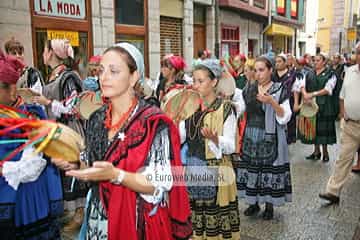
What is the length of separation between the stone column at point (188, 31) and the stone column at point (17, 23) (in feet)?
18.9

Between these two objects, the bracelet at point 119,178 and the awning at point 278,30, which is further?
the awning at point 278,30

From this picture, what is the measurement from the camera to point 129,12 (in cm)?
897

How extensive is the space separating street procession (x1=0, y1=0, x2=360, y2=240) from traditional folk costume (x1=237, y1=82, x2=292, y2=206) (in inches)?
0.4

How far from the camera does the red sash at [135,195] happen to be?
184 cm

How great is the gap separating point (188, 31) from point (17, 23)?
6.32 meters

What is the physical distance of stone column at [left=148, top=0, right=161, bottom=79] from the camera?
31.4ft

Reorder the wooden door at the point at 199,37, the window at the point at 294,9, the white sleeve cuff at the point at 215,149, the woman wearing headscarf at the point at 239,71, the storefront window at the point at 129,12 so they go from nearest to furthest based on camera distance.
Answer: the white sleeve cuff at the point at 215,149 → the woman wearing headscarf at the point at 239,71 → the storefront window at the point at 129,12 → the wooden door at the point at 199,37 → the window at the point at 294,9

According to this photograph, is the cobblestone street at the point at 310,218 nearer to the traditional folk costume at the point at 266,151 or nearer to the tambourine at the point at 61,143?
the traditional folk costume at the point at 266,151

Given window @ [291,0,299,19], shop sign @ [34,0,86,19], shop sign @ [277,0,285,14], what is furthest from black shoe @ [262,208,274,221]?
window @ [291,0,299,19]

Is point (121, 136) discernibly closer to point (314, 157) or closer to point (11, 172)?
point (11, 172)

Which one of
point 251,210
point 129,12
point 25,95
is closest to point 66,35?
point 129,12

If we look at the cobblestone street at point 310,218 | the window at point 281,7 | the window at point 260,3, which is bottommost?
the cobblestone street at point 310,218

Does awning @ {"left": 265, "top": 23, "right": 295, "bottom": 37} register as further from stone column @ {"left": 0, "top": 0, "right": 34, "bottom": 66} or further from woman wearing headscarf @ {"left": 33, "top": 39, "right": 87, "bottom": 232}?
woman wearing headscarf @ {"left": 33, "top": 39, "right": 87, "bottom": 232}

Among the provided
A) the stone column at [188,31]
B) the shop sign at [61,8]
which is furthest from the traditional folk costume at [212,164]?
the stone column at [188,31]
